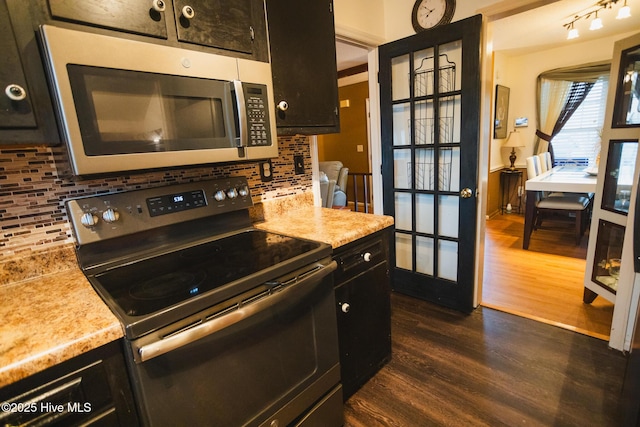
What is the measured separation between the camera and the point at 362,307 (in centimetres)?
152

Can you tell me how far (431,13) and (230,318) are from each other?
237cm

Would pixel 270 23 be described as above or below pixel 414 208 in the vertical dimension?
above

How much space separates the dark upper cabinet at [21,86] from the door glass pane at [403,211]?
221 cm

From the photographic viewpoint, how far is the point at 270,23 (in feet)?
4.18

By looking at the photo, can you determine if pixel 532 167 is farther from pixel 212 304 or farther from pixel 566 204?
pixel 212 304

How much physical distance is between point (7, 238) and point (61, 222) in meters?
0.15

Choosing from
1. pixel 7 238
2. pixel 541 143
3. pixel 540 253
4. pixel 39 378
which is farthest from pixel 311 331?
pixel 541 143

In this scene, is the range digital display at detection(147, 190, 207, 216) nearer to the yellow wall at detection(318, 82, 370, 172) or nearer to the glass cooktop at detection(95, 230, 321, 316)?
the glass cooktop at detection(95, 230, 321, 316)

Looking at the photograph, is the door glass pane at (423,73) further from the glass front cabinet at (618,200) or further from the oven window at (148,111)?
the oven window at (148,111)

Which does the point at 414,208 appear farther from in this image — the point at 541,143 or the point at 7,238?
the point at 541,143

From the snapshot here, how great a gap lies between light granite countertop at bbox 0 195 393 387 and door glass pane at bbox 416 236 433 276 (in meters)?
1.20

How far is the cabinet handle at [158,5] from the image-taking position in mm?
943

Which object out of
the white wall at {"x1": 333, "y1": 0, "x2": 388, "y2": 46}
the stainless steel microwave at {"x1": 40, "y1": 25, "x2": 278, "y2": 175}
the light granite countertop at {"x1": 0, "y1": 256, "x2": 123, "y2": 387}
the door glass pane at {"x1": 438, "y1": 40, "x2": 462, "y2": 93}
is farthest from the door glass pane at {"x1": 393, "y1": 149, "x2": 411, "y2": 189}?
the light granite countertop at {"x1": 0, "y1": 256, "x2": 123, "y2": 387}

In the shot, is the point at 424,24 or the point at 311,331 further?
the point at 424,24
